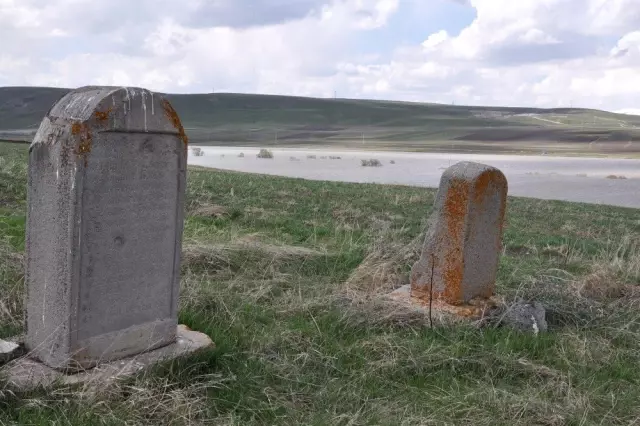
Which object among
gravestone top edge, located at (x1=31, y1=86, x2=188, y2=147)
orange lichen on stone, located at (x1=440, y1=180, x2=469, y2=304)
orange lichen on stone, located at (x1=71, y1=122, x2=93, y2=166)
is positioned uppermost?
gravestone top edge, located at (x1=31, y1=86, x2=188, y2=147)

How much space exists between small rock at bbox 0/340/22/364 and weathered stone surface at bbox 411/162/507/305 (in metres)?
3.48

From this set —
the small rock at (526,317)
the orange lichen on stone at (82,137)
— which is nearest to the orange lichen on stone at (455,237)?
the small rock at (526,317)

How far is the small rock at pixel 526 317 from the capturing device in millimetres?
5828

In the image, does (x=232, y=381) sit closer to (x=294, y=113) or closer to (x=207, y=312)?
(x=207, y=312)

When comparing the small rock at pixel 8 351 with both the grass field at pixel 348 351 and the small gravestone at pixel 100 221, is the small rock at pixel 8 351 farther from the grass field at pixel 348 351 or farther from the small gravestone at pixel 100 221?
the grass field at pixel 348 351

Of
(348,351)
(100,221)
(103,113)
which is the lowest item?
(348,351)

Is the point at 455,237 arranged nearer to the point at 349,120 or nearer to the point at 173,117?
the point at 173,117

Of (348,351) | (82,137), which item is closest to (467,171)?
(348,351)

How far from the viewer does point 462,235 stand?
6234mm

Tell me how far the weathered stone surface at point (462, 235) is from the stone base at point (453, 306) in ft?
0.24

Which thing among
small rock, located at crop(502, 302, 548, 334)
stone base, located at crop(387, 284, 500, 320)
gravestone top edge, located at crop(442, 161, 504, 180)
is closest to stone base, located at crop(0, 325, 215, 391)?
stone base, located at crop(387, 284, 500, 320)

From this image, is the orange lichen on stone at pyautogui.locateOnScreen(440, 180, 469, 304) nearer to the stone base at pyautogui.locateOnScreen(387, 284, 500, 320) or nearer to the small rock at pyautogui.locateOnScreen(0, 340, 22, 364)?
the stone base at pyautogui.locateOnScreen(387, 284, 500, 320)

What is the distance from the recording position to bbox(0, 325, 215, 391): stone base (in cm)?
394

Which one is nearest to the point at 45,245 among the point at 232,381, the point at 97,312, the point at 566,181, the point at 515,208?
the point at 97,312
